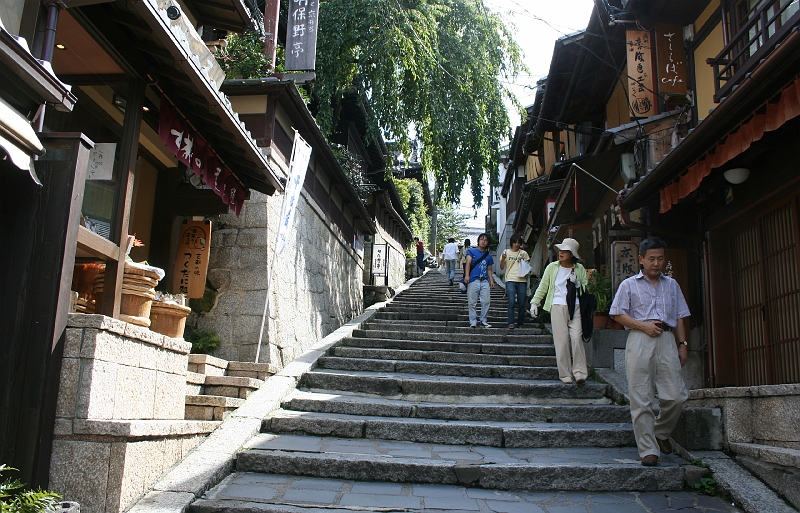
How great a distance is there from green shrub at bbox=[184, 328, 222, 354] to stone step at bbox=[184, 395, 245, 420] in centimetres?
179

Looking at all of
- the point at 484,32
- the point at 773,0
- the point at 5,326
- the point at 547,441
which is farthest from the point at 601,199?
the point at 5,326

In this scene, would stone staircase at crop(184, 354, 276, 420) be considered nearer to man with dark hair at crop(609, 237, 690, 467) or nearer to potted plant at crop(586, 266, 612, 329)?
man with dark hair at crop(609, 237, 690, 467)

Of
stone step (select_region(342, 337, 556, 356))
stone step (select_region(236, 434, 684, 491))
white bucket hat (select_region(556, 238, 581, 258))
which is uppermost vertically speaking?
white bucket hat (select_region(556, 238, 581, 258))

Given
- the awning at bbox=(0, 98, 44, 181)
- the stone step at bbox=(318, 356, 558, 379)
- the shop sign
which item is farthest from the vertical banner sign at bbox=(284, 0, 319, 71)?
the awning at bbox=(0, 98, 44, 181)

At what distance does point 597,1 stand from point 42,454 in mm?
10546

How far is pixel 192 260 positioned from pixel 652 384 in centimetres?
587

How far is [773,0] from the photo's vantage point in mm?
6746

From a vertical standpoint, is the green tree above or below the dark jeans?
above

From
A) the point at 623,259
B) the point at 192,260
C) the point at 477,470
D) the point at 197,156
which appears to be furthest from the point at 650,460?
the point at 192,260

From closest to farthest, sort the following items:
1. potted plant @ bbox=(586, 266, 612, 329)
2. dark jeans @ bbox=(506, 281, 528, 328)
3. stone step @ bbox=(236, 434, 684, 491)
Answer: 1. stone step @ bbox=(236, 434, 684, 491)
2. potted plant @ bbox=(586, 266, 612, 329)
3. dark jeans @ bbox=(506, 281, 528, 328)

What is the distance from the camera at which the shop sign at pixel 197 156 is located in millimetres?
6422

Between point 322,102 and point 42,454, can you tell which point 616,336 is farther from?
point 322,102

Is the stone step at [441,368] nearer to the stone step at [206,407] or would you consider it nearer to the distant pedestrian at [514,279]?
the stone step at [206,407]

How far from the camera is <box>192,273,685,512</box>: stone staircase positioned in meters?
5.37
